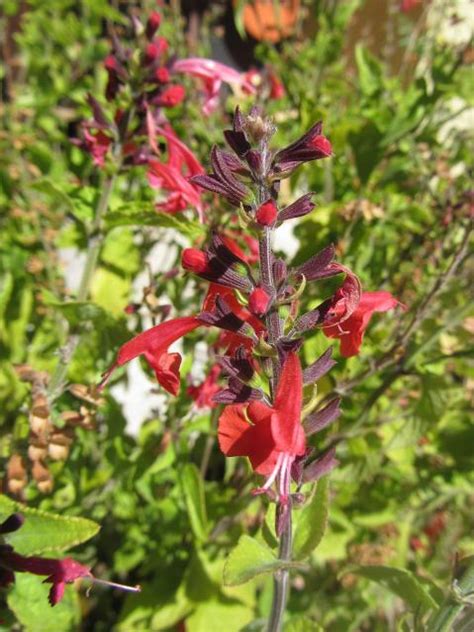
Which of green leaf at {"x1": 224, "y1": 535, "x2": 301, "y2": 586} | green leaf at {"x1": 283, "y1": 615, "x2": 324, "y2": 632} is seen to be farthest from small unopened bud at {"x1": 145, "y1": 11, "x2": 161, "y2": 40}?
green leaf at {"x1": 283, "y1": 615, "x2": 324, "y2": 632}

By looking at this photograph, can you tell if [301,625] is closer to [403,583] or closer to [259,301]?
[403,583]

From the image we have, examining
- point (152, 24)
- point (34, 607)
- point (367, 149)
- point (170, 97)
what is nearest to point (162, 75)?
point (170, 97)

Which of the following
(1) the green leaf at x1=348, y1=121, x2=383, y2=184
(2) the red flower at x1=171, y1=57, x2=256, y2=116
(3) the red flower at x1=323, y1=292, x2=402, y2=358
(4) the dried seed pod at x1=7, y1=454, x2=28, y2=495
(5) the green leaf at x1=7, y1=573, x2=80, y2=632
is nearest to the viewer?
(3) the red flower at x1=323, y1=292, x2=402, y2=358

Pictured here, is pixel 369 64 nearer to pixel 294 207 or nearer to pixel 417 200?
pixel 417 200

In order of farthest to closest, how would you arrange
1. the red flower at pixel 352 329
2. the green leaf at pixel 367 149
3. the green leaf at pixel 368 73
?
the green leaf at pixel 368 73
the green leaf at pixel 367 149
the red flower at pixel 352 329

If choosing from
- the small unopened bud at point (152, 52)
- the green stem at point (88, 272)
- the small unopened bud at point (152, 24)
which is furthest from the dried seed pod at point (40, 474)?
the small unopened bud at point (152, 24)

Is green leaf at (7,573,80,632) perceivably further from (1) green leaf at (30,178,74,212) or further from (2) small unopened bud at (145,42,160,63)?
(2) small unopened bud at (145,42,160,63)

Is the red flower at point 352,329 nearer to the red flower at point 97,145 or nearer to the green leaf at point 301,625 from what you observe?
the green leaf at point 301,625
